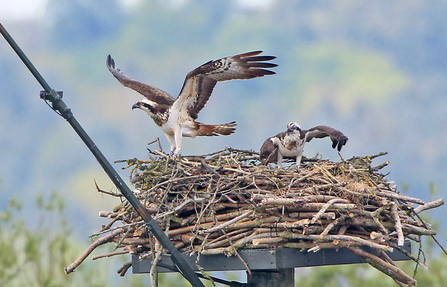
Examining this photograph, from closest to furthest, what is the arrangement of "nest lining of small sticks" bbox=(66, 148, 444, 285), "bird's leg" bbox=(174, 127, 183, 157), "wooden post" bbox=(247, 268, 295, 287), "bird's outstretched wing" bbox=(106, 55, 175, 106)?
"nest lining of small sticks" bbox=(66, 148, 444, 285) → "wooden post" bbox=(247, 268, 295, 287) → "bird's leg" bbox=(174, 127, 183, 157) → "bird's outstretched wing" bbox=(106, 55, 175, 106)

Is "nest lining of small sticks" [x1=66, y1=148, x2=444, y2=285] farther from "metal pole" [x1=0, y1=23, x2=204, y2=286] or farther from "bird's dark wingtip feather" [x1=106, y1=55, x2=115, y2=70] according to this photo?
"bird's dark wingtip feather" [x1=106, y1=55, x2=115, y2=70]

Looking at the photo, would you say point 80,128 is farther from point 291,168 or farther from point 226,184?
point 291,168

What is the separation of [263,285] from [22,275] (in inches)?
307

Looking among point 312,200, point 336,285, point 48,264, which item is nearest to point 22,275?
point 48,264

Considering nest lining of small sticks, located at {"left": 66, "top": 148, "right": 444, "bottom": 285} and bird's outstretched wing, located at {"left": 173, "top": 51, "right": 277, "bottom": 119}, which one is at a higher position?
bird's outstretched wing, located at {"left": 173, "top": 51, "right": 277, "bottom": 119}

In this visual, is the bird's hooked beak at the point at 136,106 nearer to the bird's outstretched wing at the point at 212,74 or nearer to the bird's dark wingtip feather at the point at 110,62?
the bird's outstretched wing at the point at 212,74

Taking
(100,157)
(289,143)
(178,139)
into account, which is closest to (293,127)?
(289,143)

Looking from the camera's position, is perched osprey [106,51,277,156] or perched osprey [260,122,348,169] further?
perched osprey [260,122,348,169]

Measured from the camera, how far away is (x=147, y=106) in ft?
21.9

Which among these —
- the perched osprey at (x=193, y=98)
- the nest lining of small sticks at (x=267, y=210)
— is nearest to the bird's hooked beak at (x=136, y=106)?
the perched osprey at (x=193, y=98)

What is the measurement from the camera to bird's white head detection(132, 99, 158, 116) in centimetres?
665

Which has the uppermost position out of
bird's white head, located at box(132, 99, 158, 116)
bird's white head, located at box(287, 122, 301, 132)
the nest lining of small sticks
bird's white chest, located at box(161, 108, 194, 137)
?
bird's white head, located at box(132, 99, 158, 116)

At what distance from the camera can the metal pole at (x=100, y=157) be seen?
165 inches

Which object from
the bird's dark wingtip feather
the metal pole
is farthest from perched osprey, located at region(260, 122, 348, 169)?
the bird's dark wingtip feather
